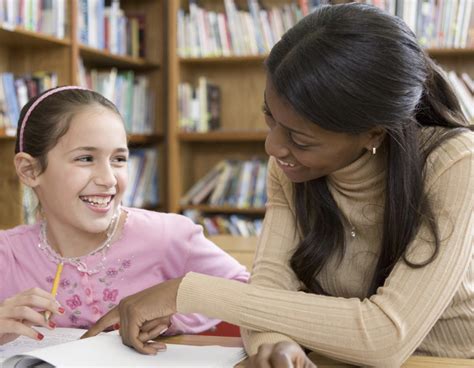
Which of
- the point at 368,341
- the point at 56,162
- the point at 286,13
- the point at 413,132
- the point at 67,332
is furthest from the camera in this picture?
the point at 286,13

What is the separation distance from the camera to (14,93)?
2750 mm

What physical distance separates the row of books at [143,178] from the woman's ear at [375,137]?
104 inches

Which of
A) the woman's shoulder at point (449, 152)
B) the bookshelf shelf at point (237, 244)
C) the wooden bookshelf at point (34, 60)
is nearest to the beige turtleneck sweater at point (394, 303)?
the woman's shoulder at point (449, 152)

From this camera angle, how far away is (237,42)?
3588 millimetres

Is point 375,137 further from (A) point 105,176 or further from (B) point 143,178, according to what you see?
(B) point 143,178

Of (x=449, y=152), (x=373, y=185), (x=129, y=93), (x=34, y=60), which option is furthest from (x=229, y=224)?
(x=449, y=152)

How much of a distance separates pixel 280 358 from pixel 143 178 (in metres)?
3.00

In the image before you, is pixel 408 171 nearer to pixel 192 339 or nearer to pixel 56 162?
pixel 192 339

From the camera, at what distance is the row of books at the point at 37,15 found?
106 inches

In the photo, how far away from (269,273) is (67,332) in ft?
1.15

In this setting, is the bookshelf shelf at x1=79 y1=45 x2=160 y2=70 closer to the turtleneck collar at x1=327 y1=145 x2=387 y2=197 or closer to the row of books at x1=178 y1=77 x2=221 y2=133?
the row of books at x1=178 y1=77 x2=221 y2=133

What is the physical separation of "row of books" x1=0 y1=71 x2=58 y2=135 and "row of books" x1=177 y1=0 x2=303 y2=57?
1003 mm

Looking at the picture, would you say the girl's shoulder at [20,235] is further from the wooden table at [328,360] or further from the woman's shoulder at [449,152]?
the woman's shoulder at [449,152]

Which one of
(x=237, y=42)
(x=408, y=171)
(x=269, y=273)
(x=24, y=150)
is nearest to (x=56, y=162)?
(x=24, y=150)
